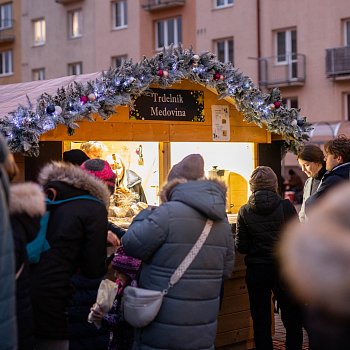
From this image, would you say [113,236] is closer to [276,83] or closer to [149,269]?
[149,269]

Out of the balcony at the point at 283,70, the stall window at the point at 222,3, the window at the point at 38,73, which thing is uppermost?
the stall window at the point at 222,3

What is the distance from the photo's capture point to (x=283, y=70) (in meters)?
31.7

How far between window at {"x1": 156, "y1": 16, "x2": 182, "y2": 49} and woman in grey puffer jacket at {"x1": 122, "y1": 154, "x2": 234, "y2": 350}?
30506 millimetres

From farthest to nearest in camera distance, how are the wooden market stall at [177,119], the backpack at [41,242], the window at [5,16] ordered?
the window at [5,16] < the wooden market stall at [177,119] < the backpack at [41,242]

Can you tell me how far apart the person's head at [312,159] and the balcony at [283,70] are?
2379 cm

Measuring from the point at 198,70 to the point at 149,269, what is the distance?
268cm

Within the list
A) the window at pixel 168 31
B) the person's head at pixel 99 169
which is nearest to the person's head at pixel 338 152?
the person's head at pixel 99 169

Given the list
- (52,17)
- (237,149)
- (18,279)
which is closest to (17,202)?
(18,279)

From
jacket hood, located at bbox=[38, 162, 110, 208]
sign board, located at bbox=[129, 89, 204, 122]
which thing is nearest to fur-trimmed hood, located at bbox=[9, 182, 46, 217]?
jacket hood, located at bbox=[38, 162, 110, 208]

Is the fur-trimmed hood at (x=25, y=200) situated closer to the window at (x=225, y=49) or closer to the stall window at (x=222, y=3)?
the window at (x=225, y=49)

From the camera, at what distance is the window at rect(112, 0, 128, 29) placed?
36.9 meters

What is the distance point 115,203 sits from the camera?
24.2 feet

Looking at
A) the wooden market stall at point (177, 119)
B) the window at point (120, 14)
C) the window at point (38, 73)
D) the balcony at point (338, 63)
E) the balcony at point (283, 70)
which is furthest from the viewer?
the window at point (38, 73)

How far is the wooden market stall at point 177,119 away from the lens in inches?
247
